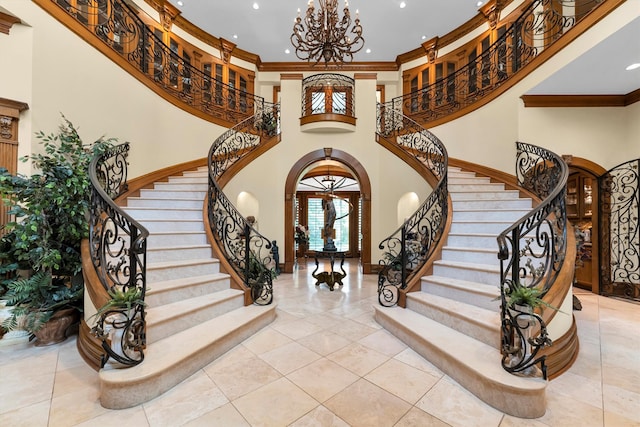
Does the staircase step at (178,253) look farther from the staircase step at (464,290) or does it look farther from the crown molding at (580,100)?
the crown molding at (580,100)

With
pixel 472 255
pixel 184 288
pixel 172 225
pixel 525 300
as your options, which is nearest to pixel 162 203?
pixel 172 225

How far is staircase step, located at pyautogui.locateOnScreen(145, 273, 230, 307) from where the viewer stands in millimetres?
2648

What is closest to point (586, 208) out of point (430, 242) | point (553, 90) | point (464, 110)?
point (553, 90)

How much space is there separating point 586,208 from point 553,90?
2.82 meters

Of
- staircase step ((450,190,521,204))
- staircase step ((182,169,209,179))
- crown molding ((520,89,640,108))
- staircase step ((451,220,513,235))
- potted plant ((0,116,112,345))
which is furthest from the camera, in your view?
staircase step ((182,169,209,179))

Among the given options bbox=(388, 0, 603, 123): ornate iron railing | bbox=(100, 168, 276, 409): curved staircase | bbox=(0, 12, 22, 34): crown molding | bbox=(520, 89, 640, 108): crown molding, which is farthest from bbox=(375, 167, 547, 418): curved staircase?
bbox=(0, 12, 22, 34): crown molding

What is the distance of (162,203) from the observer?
435 centimetres

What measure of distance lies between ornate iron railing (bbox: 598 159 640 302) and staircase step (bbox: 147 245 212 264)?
6626 mm

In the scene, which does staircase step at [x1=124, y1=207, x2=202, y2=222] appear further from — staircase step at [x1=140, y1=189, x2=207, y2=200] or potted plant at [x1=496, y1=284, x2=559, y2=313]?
potted plant at [x1=496, y1=284, x2=559, y2=313]

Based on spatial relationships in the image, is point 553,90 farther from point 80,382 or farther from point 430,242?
point 80,382

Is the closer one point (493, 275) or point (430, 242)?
point (493, 275)

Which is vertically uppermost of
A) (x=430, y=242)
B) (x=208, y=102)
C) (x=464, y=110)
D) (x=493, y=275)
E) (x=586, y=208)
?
(x=208, y=102)

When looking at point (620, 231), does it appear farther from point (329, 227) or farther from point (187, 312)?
point (187, 312)

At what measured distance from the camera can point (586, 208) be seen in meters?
5.39
